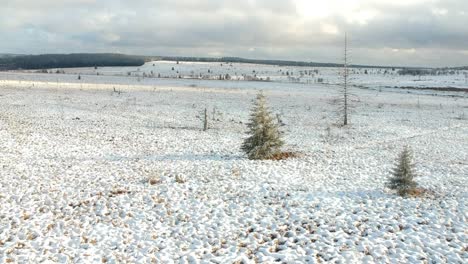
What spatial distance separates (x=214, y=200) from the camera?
1503cm

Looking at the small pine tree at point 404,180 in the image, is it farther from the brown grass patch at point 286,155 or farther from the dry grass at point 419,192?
the brown grass patch at point 286,155

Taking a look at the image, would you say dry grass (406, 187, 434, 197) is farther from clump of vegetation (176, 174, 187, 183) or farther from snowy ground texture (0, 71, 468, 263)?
clump of vegetation (176, 174, 187, 183)

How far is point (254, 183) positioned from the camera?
17422 millimetres

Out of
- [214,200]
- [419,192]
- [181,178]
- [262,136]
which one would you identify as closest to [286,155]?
[262,136]

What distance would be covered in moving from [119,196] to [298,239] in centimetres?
730

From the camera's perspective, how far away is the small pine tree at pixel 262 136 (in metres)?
22.0

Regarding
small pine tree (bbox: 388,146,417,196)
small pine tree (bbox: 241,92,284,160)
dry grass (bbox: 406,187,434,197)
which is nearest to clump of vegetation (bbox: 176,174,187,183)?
small pine tree (bbox: 241,92,284,160)

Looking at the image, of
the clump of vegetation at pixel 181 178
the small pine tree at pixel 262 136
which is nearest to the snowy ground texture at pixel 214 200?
the clump of vegetation at pixel 181 178

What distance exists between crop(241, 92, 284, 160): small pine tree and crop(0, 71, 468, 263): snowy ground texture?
3.25ft

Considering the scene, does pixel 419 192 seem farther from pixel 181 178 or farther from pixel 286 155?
pixel 181 178

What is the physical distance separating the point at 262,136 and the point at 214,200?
8.21m

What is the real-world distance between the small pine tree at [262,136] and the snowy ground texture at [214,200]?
990 millimetres

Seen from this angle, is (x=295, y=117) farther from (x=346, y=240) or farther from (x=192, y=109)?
(x=346, y=240)

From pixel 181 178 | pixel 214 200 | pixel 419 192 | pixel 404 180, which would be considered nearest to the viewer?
pixel 214 200
